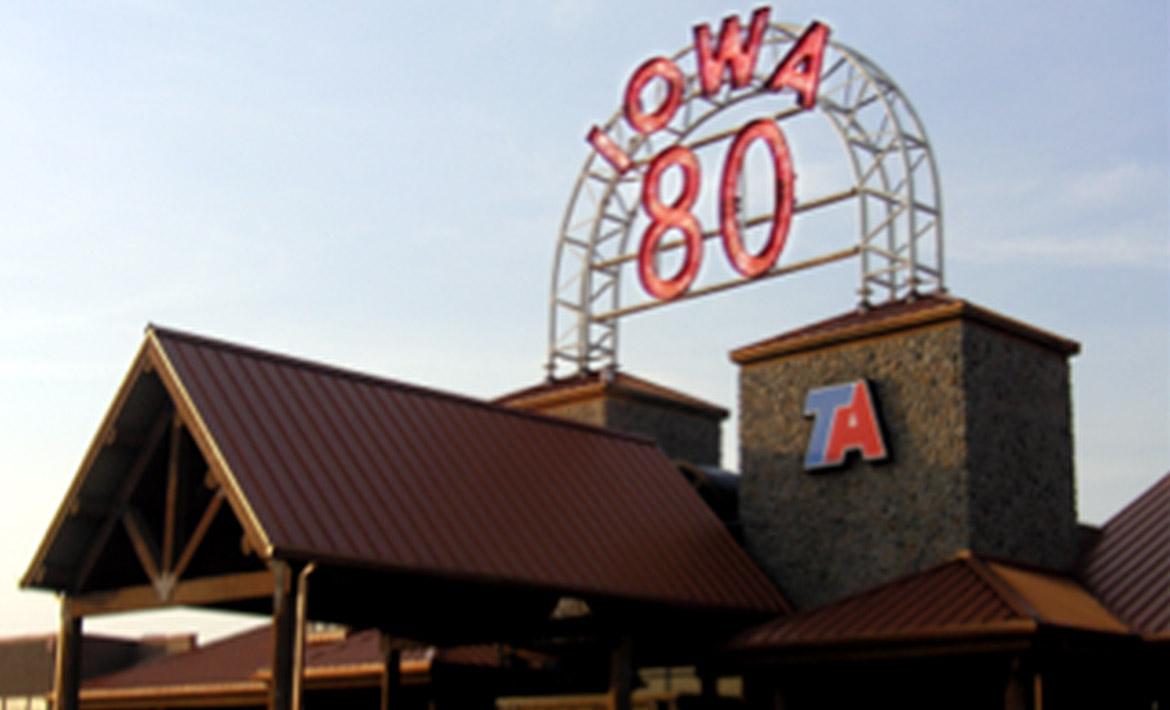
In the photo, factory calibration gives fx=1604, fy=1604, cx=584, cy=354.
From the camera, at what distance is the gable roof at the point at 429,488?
18.8 meters

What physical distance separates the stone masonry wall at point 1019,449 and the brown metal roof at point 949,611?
62 centimetres

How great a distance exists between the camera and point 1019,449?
24.2 metres

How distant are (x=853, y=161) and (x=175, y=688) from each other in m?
17.6

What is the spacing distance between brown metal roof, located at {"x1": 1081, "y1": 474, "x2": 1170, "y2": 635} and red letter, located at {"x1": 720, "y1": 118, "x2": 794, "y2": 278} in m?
7.12

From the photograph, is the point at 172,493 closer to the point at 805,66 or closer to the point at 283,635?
the point at 283,635

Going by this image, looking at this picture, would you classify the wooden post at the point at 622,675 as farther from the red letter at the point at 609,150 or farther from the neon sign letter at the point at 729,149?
the red letter at the point at 609,150

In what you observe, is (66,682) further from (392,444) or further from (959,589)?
(959,589)

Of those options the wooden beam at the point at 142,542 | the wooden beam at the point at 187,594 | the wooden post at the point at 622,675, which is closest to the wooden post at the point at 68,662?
the wooden beam at the point at 187,594

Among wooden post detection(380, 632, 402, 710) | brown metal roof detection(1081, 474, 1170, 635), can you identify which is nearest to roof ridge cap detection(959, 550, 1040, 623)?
brown metal roof detection(1081, 474, 1170, 635)

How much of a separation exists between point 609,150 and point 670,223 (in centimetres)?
247

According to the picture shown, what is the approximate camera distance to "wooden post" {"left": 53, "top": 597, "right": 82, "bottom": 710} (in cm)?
2138

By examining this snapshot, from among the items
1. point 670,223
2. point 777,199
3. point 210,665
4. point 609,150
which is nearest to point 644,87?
point 609,150

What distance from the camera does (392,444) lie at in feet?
69.9

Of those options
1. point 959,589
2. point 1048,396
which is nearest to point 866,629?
point 959,589
